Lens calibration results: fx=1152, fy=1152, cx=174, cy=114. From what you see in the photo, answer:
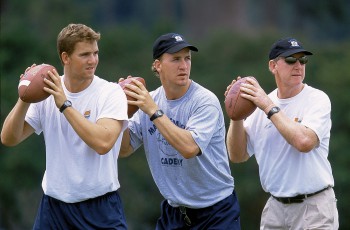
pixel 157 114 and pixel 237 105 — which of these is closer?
pixel 157 114

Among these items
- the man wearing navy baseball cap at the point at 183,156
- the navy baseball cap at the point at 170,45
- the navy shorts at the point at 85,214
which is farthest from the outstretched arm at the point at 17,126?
the navy baseball cap at the point at 170,45

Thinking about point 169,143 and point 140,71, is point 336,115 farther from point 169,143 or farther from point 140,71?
point 169,143

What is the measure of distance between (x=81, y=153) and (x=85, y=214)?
1.39 feet

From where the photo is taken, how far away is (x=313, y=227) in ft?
27.6

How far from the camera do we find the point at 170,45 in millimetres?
8367

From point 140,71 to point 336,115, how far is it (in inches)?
167

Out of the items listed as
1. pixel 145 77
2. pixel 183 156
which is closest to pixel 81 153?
pixel 183 156

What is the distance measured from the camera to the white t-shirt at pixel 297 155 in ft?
27.5

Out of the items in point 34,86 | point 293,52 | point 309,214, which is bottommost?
point 309,214

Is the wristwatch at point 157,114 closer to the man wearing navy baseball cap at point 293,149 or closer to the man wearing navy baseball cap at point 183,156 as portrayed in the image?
the man wearing navy baseball cap at point 183,156

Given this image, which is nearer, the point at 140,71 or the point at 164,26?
the point at 140,71

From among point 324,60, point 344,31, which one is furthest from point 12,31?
point 344,31

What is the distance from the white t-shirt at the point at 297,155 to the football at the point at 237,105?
1.06 feet

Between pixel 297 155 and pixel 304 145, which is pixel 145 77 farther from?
pixel 304 145
